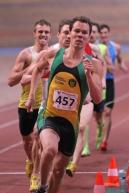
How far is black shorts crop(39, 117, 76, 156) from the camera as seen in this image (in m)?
7.54

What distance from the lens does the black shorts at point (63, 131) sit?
7.54 meters

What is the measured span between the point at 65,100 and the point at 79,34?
68cm

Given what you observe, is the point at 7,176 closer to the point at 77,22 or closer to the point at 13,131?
the point at 77,22

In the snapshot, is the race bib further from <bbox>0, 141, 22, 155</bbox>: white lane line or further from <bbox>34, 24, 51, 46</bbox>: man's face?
<bbox>0, 141, 22, 155</bbox>: white lane line

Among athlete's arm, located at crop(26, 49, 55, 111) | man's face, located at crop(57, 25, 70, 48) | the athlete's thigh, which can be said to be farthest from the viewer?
the athlete's thigh

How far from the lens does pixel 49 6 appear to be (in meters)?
37.9

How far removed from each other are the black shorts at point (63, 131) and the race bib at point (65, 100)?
0.42ft

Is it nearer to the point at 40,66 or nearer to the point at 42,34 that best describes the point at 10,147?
the point at 42,34

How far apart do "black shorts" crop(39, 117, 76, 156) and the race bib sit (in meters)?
0.13

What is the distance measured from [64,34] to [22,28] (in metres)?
27.1

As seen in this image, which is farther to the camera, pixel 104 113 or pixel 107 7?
pixel 107 7

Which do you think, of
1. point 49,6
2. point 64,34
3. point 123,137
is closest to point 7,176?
point 64,34

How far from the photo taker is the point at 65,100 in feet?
24.7

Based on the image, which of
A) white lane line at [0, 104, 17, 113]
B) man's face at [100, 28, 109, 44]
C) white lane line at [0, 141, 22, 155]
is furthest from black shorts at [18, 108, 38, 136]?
white lane line at [0, 104, 17, 113]
